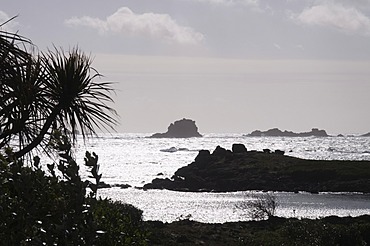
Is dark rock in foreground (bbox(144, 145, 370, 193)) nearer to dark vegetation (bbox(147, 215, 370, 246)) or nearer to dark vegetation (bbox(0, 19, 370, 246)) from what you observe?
dark vegetation (bbox(147, 215, 370, 246))

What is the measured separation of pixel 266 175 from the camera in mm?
120000

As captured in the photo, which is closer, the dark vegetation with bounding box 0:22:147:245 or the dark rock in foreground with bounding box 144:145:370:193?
the dark vegetation with bounding box 0:22:147:245

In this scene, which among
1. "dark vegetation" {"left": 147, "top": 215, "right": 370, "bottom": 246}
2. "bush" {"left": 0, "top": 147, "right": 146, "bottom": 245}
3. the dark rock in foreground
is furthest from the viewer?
the dark rock in foreground

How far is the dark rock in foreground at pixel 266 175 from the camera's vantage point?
11281 cm

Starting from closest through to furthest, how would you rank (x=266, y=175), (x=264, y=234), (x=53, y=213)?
1. (x=53, y=213)
2. (x=264, y=234)
3. (x=266, y=175)

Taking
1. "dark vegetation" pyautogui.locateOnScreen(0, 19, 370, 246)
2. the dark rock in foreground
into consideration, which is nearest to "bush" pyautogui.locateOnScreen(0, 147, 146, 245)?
"dark vegetation" pyautogui.locateOnScreen(0, 19, 370, 246)

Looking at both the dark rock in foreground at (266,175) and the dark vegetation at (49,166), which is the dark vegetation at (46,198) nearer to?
the dark vegetation at (49,166)

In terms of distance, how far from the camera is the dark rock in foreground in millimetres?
112812

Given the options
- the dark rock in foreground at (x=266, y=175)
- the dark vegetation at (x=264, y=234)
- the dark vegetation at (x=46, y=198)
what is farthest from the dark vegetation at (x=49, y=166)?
the dark rock in foreground at (x=266, y=175)

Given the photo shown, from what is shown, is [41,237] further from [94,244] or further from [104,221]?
[104,221]

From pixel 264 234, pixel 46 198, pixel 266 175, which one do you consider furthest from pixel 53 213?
pixel 266 175

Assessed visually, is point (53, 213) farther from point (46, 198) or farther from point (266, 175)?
point (266, 175)

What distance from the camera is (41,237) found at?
14.5ft

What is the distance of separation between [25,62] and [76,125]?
1.86 metres
